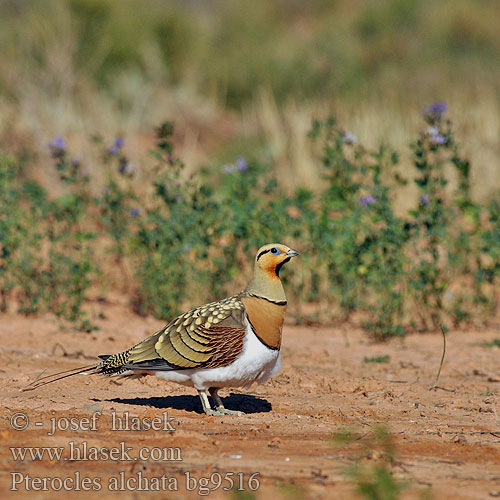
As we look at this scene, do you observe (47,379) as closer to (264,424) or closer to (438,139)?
(264,424)

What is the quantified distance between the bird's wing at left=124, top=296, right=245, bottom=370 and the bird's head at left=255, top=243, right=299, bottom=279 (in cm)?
28

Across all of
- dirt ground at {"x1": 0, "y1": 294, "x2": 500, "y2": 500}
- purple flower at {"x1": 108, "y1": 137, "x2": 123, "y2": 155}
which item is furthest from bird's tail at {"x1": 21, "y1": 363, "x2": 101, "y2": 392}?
purple flower at {"x1": 108, "y1": 137, "x2": 123, "y2": 155}

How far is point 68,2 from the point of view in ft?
73.4

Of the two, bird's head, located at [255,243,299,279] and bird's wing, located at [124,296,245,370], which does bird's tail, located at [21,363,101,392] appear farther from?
bird's head, located at [255,243,299,279]

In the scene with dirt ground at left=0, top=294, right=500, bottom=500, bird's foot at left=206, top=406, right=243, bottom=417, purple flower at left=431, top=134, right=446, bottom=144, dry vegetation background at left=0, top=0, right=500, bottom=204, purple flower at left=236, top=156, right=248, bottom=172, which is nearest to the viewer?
dirt ground at left=0, top=294, right=500, bottom=500

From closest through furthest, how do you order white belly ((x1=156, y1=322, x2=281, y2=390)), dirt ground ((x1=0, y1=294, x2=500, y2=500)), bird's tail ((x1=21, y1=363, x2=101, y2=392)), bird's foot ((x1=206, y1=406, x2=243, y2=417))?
dirt ground ((x1=0, y1=294, x2=500, y2=500)) < white belly ((x1=156, y1=322, x2=281, y2=390)) < bird's foot ((x1=206, y1=406, x2=243, y2=417)) < bird's tail ((x1=21, y1=363, x2=101, y2=392))

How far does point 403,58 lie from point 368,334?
1983 cm

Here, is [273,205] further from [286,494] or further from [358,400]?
[286,494]

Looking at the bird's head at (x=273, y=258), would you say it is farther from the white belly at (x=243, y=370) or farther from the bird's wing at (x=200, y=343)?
the white belly at (x=243, y=370)

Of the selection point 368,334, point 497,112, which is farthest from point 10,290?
point 497,112

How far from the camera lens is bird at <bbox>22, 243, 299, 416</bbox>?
5.36m

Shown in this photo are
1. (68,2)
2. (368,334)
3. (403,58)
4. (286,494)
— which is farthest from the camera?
(403,58)

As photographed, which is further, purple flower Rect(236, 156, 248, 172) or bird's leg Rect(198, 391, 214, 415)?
purple flower Rect(236, 156, 248, 172)

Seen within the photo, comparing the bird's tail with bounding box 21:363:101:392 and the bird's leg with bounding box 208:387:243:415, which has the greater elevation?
the bird's tail with bounding box 21:363:101:392
